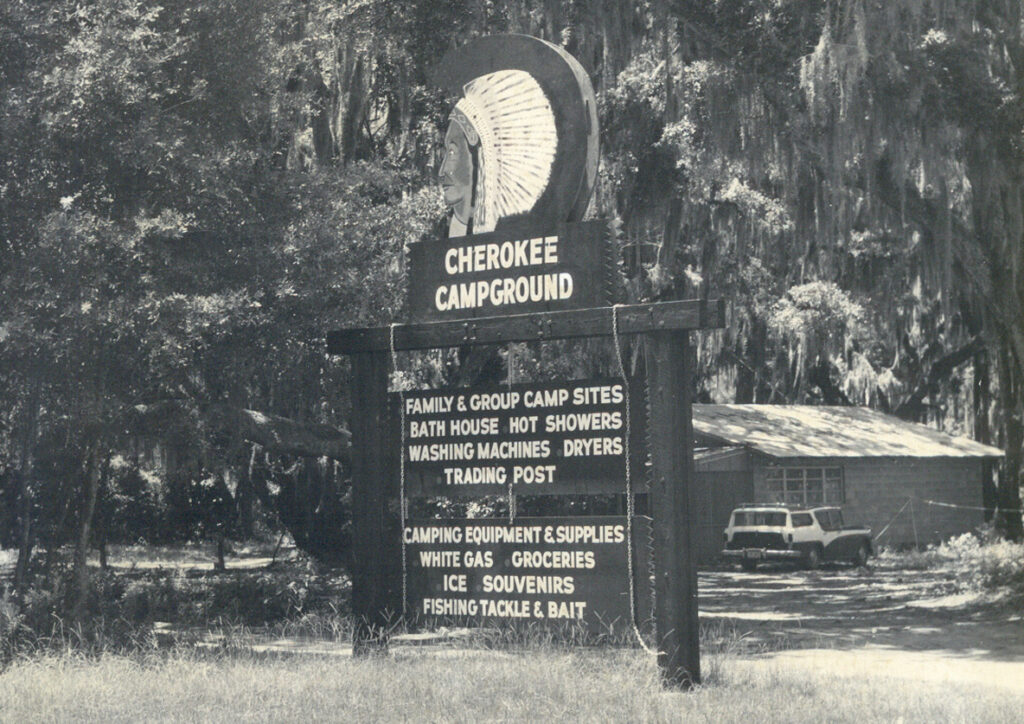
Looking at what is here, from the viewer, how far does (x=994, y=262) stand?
20.4m

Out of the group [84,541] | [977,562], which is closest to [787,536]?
[977,562]

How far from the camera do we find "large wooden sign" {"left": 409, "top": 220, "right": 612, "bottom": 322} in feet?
34.4

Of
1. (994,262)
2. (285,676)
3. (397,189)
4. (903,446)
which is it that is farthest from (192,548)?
(285,676)

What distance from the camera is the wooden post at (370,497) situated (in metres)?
11.3

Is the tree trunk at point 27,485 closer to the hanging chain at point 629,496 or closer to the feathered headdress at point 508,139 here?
the feathered headdress at point 508,139

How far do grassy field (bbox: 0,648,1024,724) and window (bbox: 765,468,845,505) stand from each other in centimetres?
2201

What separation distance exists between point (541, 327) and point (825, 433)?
25.1 metres

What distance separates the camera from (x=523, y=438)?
10.6 meters

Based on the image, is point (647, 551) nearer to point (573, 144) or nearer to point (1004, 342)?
point (573, 144)

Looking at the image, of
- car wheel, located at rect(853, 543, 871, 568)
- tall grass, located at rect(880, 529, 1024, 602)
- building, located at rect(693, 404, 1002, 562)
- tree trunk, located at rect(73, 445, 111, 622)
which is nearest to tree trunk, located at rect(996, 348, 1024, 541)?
tall grass, located at rect(880, 529, 1024, 602)

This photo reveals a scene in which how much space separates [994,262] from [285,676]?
14.0 m

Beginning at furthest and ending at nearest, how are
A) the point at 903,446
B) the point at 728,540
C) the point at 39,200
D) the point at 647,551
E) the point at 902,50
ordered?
the point at 903,446
the point at 728,540
the point at 902,50
the point at 39,200
the point at 647,551

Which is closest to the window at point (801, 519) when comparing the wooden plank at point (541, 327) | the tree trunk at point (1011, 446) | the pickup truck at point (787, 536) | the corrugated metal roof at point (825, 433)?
the pickup truck at point (787, 536)

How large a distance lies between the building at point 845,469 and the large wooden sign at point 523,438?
1955 cm
